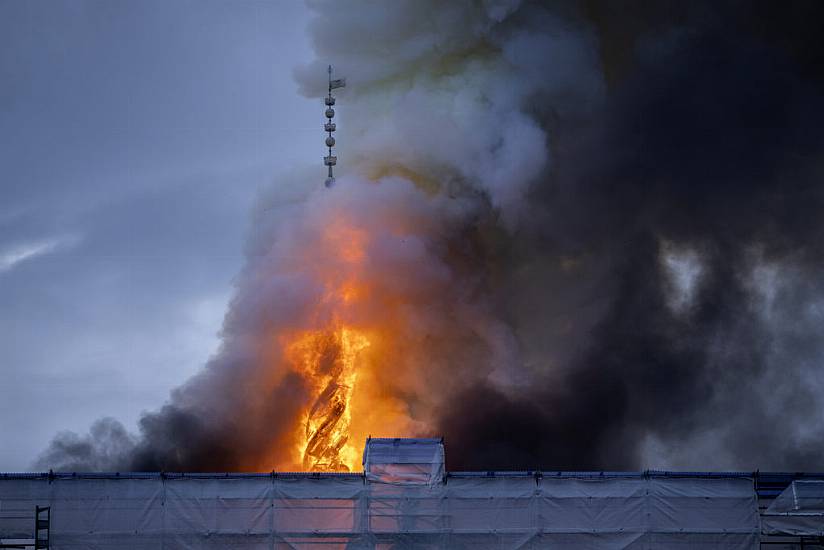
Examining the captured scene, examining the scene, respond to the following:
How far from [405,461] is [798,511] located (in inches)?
733

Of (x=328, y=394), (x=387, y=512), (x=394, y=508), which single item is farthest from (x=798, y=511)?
(x=328, y=394)

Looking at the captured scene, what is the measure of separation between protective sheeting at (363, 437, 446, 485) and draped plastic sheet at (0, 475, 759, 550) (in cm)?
44

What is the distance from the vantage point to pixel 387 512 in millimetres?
63906

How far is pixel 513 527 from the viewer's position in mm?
64000

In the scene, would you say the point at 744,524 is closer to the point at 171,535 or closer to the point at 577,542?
the point at 577,542

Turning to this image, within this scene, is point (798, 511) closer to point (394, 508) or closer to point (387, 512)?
point (394, 508)

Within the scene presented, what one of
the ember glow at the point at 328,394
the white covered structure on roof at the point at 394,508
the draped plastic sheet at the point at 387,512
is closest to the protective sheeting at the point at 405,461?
the white covered structure on roof at the point at 394,508

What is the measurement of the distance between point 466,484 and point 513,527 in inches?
120

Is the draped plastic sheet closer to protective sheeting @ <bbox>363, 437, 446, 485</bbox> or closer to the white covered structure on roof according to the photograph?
the white covered structure on roof

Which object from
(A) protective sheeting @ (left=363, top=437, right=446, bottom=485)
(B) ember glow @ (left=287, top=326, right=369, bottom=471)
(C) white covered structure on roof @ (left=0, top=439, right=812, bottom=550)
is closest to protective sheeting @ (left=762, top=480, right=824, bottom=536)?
(C) white covered structure on roof @ (left=0, top=439, right=812, bottom=550)

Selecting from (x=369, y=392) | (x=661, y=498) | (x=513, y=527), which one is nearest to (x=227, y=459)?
(x=369, y=392)

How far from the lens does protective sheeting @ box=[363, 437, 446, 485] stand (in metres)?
64.2

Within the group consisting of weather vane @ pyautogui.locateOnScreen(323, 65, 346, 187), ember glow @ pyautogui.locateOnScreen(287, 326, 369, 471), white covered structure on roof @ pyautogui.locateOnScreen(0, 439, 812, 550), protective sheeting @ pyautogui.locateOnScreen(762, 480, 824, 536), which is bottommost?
protective sheeting @ pyautogui.locateOnScreen(762, 480, 824, 536)

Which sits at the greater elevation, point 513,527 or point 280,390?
point 280,390
